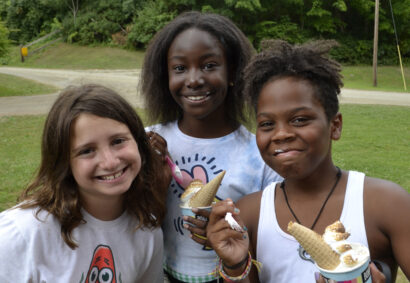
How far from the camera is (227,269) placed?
188 cm

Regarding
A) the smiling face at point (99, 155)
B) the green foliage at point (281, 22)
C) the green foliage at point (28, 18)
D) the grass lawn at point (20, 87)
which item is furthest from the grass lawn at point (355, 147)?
the green foliage at point (28, 18)

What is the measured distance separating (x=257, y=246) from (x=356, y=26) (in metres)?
37.9

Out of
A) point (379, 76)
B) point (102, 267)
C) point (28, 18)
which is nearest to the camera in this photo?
point (102, 267)

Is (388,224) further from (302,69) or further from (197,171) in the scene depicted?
(197,171)

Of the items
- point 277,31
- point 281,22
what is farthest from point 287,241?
point 281,22

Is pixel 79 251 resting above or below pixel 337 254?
below

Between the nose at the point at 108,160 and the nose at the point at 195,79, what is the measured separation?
0.62 m

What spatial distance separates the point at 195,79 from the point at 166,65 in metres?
0.44

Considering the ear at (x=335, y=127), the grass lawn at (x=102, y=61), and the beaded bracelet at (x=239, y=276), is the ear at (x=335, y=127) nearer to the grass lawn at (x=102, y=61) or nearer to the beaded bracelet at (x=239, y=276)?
the beaded bracelet at (x=239, y=276)

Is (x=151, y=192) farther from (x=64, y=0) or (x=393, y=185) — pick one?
(x=64, y=0)

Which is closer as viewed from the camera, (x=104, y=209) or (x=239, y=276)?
(x=239, y=276)

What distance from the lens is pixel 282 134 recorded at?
182 cm

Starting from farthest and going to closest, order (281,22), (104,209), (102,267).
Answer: (281,22), (104,209), (102,267)

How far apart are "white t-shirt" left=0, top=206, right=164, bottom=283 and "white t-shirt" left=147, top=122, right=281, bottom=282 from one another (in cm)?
11
